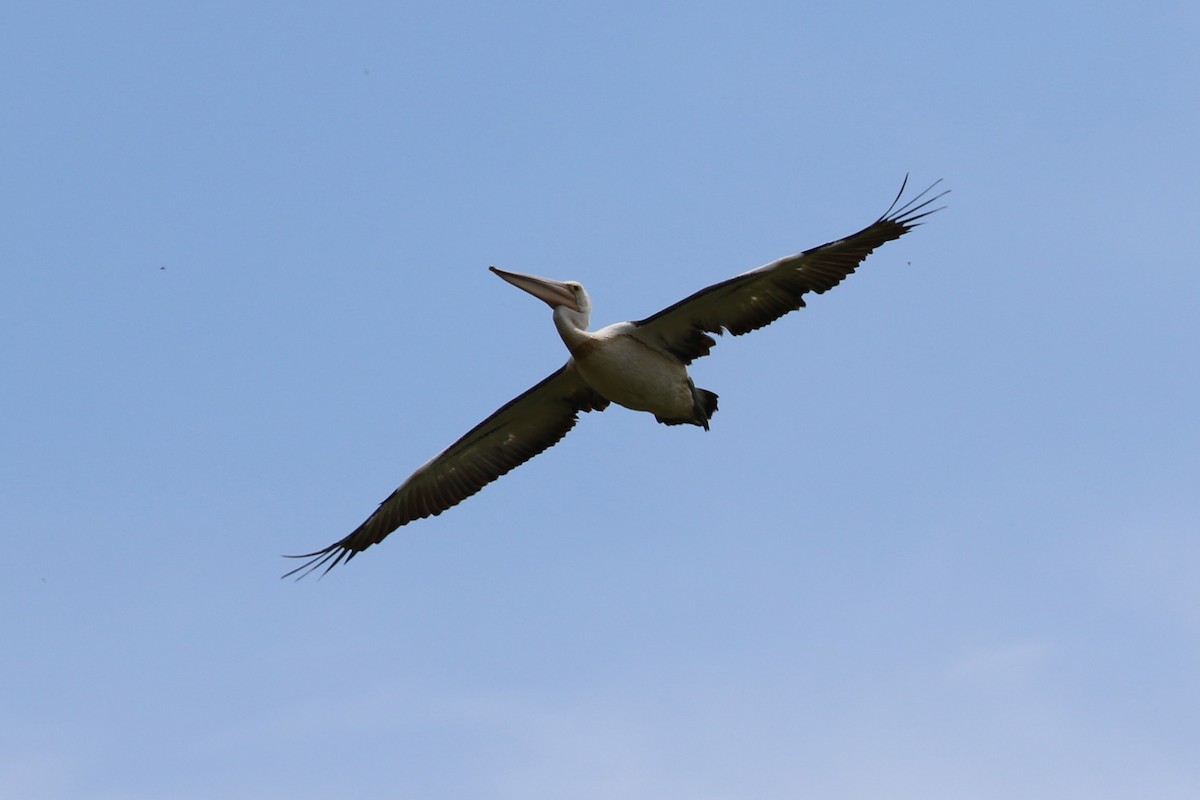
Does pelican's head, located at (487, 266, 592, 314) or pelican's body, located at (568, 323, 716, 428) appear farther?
pelican's head, located at (487, 266, 592, 314)

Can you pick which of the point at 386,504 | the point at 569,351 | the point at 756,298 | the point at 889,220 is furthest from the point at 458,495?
the point at 889,220

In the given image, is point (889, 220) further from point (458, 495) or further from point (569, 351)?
point (458, 495)

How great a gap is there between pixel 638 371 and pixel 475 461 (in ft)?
8.52

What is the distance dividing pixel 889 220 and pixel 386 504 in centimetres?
589

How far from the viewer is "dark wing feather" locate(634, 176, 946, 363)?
51.5ft

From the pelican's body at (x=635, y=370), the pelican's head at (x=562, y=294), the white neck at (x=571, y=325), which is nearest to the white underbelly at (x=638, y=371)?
the pelican's body at (x=635, y=370)

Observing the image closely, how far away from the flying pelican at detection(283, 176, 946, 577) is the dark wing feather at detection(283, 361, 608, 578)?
2 centimetres

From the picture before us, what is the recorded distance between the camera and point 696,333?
16.3 meters

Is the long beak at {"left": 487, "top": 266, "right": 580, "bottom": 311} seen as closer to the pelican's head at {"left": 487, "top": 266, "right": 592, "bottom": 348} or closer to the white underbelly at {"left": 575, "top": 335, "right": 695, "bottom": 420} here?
the pelican's head at {"left": 487, "top": 266, "right": 592, "bottom": 348}

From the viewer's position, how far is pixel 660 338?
16.2 m

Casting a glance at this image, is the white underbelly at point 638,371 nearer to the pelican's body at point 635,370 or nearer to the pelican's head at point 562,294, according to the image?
the pelican's body at point 635,370

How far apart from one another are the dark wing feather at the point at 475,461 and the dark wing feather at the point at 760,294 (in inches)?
56.3

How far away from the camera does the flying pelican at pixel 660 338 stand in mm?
15789

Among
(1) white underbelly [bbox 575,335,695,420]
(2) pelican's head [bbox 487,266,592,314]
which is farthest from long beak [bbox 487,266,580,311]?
(1) white underbelly [bbox 575,335,695,420]
